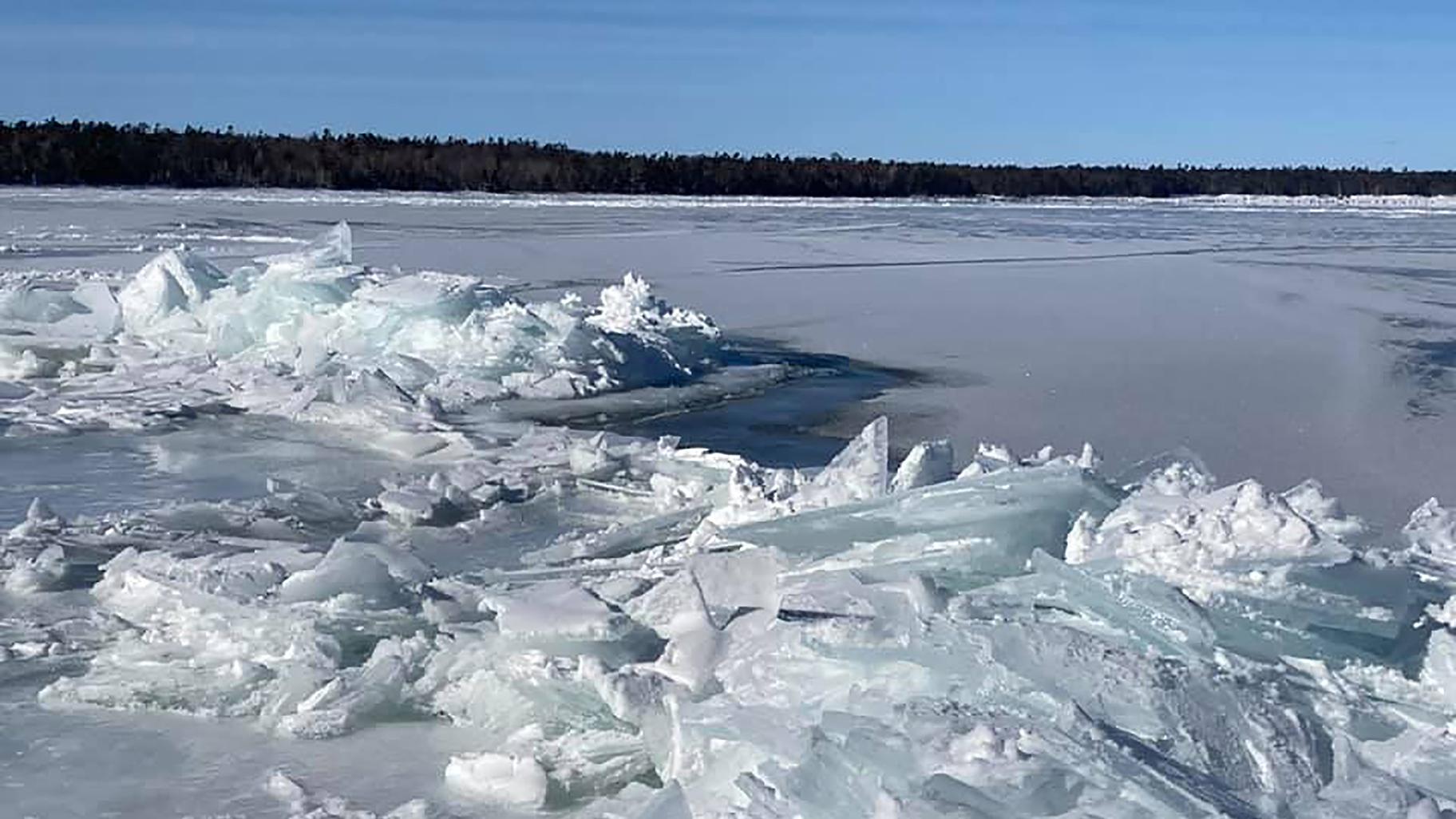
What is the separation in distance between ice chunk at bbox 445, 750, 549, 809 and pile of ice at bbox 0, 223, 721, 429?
140 inches

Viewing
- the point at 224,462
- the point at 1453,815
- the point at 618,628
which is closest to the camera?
the point at 1453,815

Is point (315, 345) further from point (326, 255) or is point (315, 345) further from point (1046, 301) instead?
point (1046, 301)

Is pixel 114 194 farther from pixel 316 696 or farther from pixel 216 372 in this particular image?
pixel 316 696

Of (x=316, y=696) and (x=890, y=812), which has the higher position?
(x=890, y=812)

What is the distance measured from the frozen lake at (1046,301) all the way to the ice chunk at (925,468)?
1.59 m

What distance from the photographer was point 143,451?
5.68 meters

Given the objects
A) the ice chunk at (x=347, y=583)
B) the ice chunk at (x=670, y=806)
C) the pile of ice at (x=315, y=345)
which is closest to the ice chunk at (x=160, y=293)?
the pile of ice at (x=315, y=345)

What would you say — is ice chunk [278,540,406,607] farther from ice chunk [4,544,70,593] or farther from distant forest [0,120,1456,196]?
distant forest [0,120,1456,196]

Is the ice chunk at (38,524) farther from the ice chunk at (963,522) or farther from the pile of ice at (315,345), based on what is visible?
the ice chunk at (963,522)

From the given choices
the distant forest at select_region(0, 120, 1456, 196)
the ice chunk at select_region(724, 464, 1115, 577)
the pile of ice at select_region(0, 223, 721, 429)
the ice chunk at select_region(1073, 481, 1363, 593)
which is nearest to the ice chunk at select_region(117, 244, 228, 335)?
the pile of ice at select_region(0, 223, 721, 429)

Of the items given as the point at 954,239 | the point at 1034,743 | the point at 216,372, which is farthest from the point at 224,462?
the point at 954,239

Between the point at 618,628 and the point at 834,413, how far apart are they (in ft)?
12.4

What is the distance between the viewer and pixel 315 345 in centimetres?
763

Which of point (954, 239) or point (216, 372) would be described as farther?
point (954, 239)
